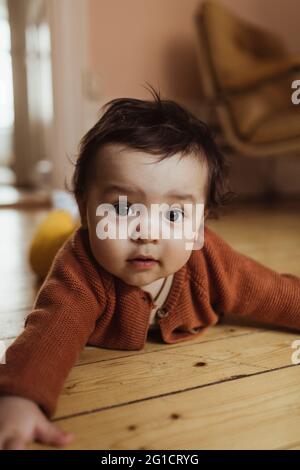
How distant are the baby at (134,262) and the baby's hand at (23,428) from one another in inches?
0.8

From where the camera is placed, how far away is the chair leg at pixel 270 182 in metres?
Result: 2.75

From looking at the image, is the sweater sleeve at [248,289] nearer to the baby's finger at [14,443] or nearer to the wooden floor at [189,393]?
the wooden floor at [189,393]

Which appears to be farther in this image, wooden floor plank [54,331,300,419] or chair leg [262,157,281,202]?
chair leg [262,157,281,202]

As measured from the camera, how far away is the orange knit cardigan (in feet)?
1.81

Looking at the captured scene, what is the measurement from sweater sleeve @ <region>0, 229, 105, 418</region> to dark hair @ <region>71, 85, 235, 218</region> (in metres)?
0.11

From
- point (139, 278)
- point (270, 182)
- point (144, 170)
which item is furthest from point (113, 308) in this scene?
point (270, 182)

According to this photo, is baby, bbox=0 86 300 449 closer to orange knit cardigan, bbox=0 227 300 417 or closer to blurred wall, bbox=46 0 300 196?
orange knit cardigan, bbox=0 227 300 417

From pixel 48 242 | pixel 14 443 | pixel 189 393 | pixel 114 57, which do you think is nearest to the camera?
pixel 14 443

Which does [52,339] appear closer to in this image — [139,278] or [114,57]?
[139,278]

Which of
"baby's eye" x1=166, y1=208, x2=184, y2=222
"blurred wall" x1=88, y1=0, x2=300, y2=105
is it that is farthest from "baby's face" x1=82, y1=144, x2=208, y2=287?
"blurred wall" x1=88, y1=0, x2=300, y2=105

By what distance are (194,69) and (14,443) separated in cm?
231

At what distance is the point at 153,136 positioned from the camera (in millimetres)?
629
